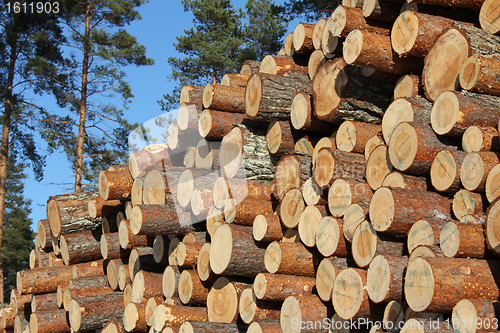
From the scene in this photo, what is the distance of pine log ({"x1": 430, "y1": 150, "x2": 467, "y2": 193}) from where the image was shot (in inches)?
137

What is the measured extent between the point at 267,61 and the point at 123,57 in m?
11.2

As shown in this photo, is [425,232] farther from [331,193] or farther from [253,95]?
[253,95]

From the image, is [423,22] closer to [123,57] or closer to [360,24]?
[360,24]

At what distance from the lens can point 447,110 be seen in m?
3.63

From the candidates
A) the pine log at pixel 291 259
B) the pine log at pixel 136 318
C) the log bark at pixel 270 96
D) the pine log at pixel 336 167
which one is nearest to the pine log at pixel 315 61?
the log bark at pixel 270 96

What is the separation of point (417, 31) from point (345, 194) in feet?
5.08

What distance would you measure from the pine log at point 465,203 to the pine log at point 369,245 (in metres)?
0.50

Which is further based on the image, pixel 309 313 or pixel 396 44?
pixel 396 44

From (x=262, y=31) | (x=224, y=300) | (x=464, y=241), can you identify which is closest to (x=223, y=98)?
(x=224, y=300)

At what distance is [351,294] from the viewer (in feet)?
11.8

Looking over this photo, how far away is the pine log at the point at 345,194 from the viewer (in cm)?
402

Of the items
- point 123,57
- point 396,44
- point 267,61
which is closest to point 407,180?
point 396,44

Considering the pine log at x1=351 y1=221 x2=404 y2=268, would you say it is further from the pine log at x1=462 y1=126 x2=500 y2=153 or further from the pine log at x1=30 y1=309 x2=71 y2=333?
the pine log at x1=30 y1=309 x2=71 y2=333

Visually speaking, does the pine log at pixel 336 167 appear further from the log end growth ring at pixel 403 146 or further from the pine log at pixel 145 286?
the pine log at pixel 145 286
